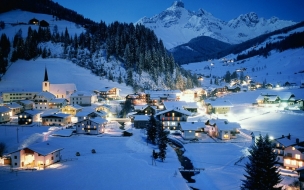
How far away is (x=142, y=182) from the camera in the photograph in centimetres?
2728

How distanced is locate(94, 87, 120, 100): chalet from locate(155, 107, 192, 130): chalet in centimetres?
3200

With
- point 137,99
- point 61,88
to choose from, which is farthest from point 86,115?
point 61,88

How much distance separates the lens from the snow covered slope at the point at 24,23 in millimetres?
122650

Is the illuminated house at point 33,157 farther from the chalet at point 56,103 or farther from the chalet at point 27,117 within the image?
the chalet at point 56,103

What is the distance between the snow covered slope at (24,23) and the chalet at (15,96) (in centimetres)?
5097

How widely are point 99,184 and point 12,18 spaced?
145m

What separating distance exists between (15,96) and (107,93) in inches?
1063

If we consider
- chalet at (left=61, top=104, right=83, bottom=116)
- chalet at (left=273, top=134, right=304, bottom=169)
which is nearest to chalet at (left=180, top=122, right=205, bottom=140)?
chalet at (left=273, top=134, right=304, bottom=169)

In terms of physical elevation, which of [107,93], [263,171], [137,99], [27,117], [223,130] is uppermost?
[107,93]

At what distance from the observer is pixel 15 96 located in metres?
75.2

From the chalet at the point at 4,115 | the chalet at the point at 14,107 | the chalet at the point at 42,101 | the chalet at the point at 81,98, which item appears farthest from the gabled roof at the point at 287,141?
the chalet at the point at 42,101

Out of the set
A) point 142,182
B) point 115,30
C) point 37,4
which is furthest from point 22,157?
point 37,4

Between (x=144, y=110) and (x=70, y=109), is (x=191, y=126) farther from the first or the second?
(x=70, y=109)

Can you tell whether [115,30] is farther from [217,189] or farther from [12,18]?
[217,189]
